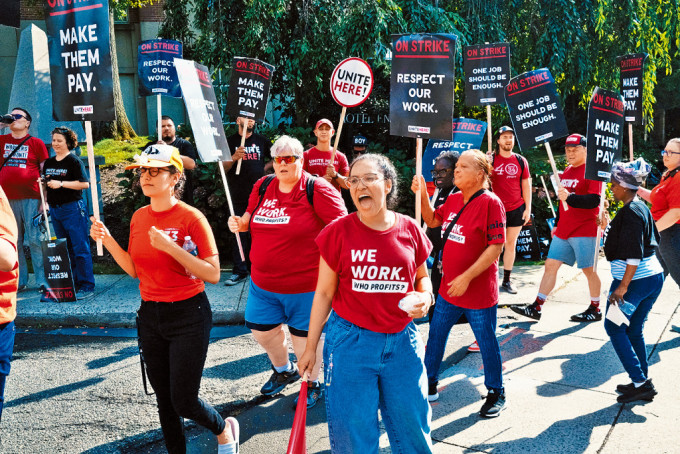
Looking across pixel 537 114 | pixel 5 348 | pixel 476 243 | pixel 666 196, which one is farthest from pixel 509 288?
pixel 5 348

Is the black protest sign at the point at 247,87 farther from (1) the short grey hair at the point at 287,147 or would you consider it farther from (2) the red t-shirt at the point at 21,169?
(1) the short grey hair at the point at 287,147

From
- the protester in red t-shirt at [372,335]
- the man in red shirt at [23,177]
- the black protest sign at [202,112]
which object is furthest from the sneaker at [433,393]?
the man in red shirt at [23,177]

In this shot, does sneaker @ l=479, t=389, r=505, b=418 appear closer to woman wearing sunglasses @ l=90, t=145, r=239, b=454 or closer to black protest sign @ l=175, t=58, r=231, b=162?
woman wearing sunglasses @ l=90, t=145, r=239, b=454

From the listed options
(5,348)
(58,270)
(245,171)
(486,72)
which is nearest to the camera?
(5,348)

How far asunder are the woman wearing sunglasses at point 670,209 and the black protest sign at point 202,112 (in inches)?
156

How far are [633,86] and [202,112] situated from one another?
5853 millimetres

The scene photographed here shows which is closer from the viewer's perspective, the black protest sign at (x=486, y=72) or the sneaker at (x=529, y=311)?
the sneaker at (x=529, y=311)

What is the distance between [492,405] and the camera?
14.2 ft

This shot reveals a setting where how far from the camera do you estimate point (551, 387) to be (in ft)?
15.9

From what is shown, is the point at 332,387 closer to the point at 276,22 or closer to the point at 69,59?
the point at 69,59

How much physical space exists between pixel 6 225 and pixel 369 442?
205cm

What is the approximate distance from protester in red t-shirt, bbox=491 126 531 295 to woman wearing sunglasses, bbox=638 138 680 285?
1803 mm

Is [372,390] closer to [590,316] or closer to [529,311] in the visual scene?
[529,311]

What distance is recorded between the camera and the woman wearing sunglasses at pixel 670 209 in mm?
5406
